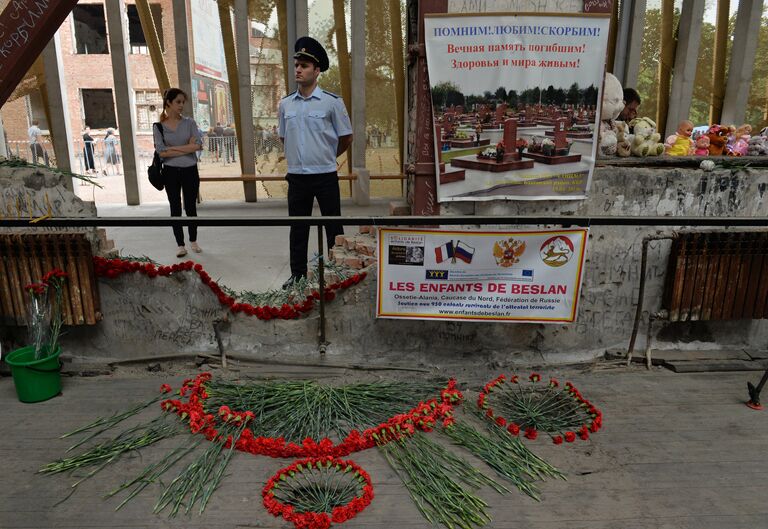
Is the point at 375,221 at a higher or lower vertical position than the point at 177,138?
lower

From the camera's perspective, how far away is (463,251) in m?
3.64

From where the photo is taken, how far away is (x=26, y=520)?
2.52 meters

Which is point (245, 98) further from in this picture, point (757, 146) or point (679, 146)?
point (757, 146)

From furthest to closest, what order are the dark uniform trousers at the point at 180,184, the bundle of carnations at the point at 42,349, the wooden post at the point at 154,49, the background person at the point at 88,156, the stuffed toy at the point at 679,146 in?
1. the background person at the point at 88,156
2. the wooden post at the point at 154,49
3. the dark uniform trousers at the point at 180,184
4. the stuffed toy at the point at 679,146
5. the bundle of carnations at the point at 42,349

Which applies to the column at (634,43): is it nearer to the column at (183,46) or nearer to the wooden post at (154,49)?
the column at (183,46)

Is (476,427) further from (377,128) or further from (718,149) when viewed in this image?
(377,128)

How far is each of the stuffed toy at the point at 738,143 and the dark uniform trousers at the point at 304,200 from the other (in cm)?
362

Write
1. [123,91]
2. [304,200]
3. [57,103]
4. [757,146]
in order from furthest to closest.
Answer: [123,91] < [57,103] < [757,146] < [304,200]

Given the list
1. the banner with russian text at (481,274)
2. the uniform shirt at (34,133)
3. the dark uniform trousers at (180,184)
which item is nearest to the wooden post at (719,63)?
the banner with russian text at (481,274)

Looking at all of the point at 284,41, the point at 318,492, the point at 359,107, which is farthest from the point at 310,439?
the point at 284,41

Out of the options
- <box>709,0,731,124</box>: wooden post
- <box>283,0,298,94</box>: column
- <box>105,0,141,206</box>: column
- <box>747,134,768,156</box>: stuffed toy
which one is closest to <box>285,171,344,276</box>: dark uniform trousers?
<box>747,134,768,156</box>: stuffed toy

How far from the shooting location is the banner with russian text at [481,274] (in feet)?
11.9

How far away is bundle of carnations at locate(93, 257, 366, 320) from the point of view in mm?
3826

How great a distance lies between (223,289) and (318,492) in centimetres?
194
